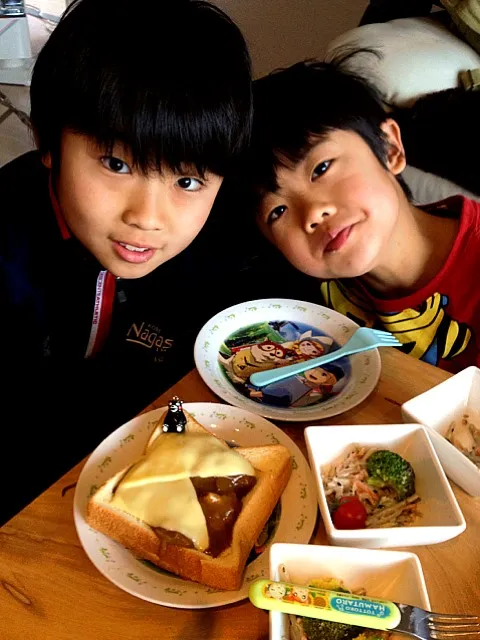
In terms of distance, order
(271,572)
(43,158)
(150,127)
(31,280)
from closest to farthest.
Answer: (271,572) → (150,127) → (43,158) → (31,280)

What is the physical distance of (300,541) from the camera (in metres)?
0.61

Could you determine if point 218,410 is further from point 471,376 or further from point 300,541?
point 471,376

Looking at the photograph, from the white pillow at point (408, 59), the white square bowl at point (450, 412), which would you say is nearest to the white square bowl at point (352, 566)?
the white square bowl at point (450, 412)

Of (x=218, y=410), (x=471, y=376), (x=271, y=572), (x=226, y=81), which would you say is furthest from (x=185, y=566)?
(x=226, y=81)

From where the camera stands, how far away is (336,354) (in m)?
0.87

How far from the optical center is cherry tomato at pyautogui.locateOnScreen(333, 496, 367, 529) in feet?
2.05

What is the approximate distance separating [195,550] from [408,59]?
5.33ft

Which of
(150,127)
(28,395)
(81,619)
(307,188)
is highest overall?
(150,127)

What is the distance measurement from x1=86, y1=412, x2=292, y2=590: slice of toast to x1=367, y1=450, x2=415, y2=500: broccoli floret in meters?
0.11

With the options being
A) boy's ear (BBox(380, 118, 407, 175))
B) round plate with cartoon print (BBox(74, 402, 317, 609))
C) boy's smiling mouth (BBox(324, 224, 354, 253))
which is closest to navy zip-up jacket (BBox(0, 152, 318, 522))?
boy's smiling mouth (BBox(324, 224, 354, 253))

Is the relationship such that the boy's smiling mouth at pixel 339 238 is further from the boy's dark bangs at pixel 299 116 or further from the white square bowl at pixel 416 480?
the white square bowl at pixel 416 480

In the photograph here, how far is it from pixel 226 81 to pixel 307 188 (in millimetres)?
237

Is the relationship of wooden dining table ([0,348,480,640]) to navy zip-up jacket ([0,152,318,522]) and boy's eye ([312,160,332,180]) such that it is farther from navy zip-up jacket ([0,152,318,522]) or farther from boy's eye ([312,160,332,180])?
boy's eye ([312,160,332,180])

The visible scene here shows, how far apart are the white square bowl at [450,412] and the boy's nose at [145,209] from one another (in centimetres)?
40
